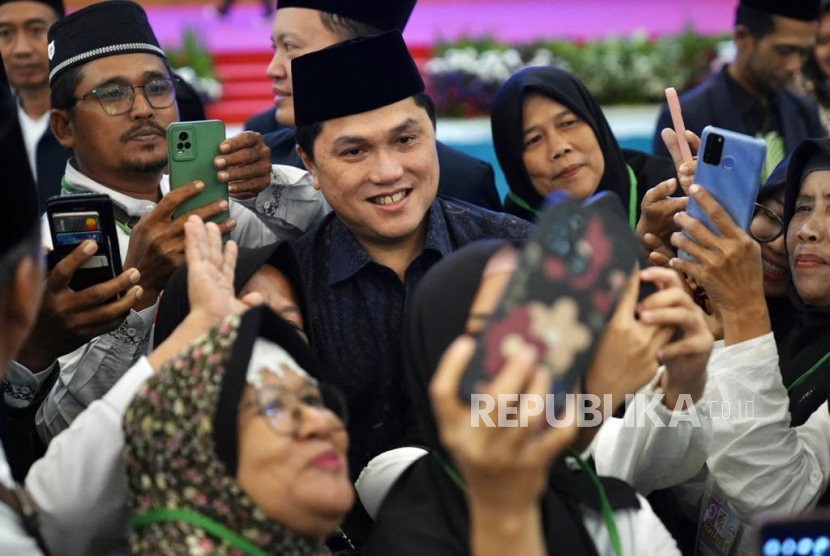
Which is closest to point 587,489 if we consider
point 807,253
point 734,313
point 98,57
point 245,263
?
point 734,313

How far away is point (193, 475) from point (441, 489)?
1.24ft

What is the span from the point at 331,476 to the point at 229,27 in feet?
39.2

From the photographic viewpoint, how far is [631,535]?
1678mm

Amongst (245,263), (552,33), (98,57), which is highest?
(98,57)

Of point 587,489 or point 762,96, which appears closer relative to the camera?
point 587,489

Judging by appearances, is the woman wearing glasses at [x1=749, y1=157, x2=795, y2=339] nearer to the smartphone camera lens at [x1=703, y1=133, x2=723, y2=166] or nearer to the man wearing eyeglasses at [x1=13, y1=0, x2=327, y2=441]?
the smartphone camera lens at [x1=703, y1=133, x2=723, y2=166]

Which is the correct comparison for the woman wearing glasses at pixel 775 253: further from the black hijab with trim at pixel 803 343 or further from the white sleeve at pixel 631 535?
the white sleeve at pixel 631 535

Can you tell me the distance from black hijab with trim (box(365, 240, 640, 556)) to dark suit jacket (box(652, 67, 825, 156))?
2611 mm

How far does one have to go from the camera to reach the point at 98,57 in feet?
9.36

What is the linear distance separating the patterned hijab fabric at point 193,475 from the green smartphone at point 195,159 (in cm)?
98

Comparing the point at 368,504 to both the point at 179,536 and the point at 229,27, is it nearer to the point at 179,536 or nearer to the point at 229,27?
the point at 179,536

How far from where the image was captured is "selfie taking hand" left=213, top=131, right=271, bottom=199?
2.65 m

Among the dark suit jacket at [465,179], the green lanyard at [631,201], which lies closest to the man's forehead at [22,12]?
the dark suit jacket at [465,179]

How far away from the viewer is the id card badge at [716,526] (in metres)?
2.19
